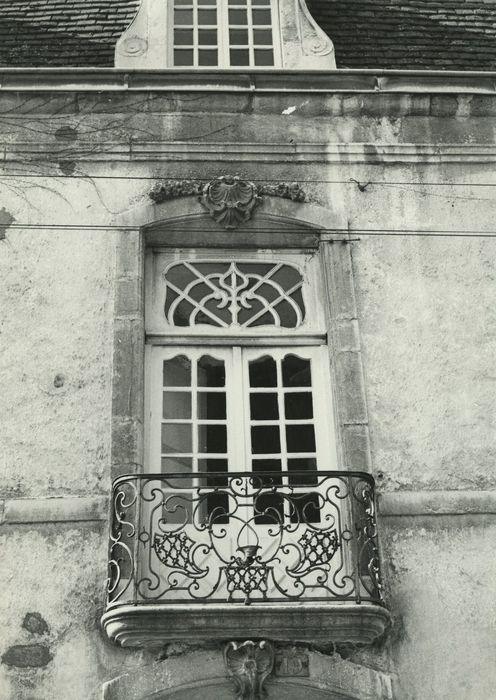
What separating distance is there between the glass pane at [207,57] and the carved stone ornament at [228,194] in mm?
1526

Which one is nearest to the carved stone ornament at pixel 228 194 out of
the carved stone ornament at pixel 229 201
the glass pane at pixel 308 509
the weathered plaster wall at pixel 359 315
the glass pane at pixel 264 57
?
the carved stone ornament at pixel 229 201

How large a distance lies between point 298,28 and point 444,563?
5.14 m

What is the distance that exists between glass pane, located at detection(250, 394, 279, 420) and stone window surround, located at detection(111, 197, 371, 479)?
0.48m

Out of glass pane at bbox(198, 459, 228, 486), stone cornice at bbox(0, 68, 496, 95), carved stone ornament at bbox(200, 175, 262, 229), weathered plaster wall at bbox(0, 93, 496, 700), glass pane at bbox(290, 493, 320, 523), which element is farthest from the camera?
stone cornice at bbox(0, 68, 496, 95)

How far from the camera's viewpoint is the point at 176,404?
887 cm

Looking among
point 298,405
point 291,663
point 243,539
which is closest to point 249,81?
point 298,405

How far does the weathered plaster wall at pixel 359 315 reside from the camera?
25.7 ft

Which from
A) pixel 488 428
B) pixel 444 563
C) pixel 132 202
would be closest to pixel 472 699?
pixel 444 563

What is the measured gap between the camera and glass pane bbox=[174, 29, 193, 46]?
1052 cm

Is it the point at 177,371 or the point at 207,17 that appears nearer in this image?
the point at 177,371

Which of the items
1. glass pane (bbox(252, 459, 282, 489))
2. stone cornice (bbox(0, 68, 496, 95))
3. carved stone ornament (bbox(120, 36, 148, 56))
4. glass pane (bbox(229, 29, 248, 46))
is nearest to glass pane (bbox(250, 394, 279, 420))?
glass pane (bbox(252, 459, 282, 489))

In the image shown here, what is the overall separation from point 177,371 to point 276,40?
3460 mm

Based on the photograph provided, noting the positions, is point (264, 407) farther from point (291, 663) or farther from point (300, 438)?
point (291, 663)

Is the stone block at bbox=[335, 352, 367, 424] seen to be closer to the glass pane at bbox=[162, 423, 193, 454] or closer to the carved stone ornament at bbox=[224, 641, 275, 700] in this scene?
the glass pane at bbox=[162, 423, 193, 454]
